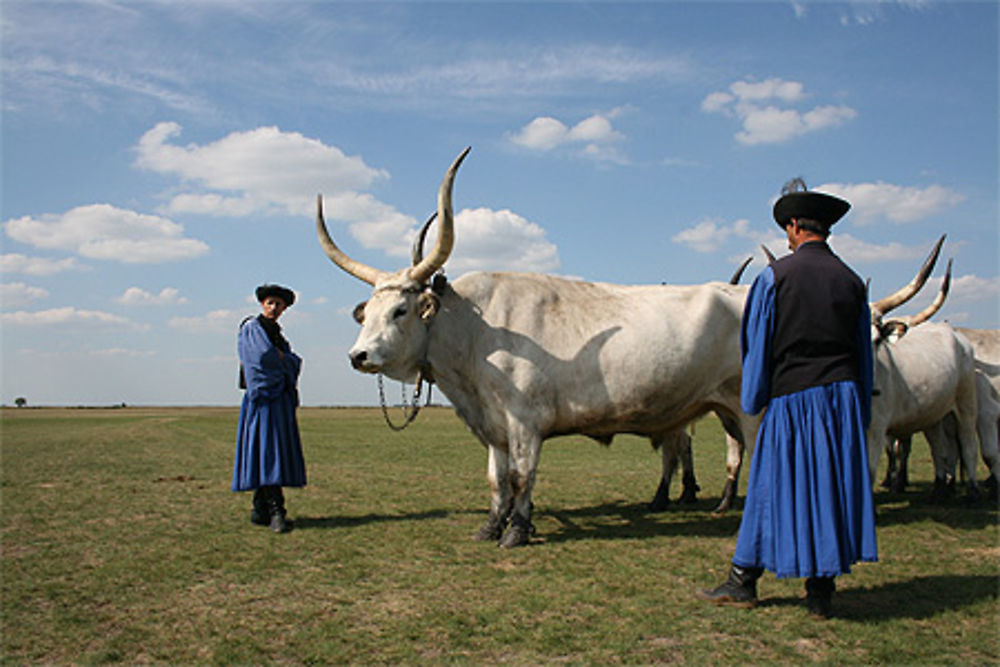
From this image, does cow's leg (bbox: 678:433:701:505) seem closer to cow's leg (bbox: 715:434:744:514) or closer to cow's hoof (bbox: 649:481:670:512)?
cow's leg (bbox: 715:434:744:514)

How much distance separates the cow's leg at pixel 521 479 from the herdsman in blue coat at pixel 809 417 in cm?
221

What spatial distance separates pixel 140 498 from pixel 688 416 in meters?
7.31

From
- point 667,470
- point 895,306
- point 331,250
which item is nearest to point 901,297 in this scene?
point 895,306

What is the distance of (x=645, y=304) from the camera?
752cm

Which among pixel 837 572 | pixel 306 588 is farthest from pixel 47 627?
pixel 837 572

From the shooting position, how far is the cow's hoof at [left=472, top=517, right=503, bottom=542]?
715 cm

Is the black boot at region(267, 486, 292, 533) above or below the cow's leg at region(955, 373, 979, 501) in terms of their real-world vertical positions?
below

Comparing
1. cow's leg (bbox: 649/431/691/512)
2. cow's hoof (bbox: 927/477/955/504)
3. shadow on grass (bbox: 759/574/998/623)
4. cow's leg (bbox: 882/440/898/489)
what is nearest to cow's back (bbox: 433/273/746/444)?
cow's leg (bbox: 649/431/691/512)

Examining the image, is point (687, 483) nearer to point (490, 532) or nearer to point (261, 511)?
point (490, 532)

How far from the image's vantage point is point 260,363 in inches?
315

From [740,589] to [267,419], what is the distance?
5201 millimetres

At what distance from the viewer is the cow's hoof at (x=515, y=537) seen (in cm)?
676

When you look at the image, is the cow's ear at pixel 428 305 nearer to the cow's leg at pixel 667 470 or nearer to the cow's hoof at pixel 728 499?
the cow's leg at pixel 667 470

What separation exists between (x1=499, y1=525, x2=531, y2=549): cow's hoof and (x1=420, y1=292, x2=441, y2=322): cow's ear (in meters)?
2.13
